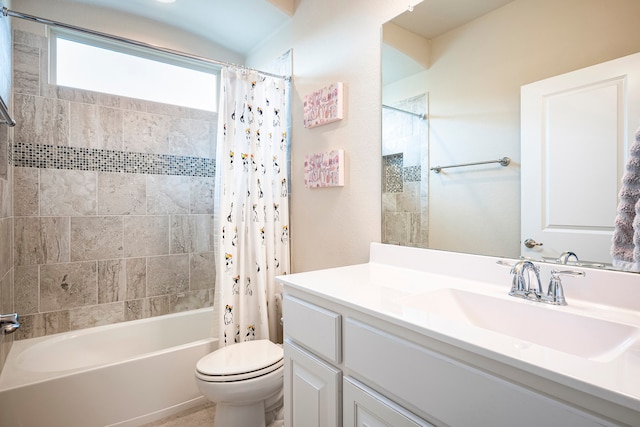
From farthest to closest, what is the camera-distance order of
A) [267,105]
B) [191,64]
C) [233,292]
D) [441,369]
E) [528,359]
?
1. [191,64]
2. [267,105]
3. [233,292]
4. [441,369]
5. [528,359]

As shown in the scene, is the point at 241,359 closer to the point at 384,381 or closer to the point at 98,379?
the point at 98,379

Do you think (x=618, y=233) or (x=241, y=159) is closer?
(x=618, y=233)

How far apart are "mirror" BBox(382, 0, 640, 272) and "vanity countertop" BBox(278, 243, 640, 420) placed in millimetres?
80

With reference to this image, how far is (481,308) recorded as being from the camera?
100 centimetres

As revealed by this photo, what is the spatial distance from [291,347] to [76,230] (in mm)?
1861

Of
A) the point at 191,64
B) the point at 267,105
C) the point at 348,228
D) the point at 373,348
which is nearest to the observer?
the point at 373,348

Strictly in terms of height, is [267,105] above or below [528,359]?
above

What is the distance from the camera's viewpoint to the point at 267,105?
2.09 meters

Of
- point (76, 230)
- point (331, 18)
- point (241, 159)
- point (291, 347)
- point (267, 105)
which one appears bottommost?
point (291, 347)

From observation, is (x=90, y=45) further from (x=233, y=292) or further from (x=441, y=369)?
(x=441, y=369)

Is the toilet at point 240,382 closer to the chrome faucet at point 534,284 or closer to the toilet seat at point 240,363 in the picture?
the toilet seat at point 240,363

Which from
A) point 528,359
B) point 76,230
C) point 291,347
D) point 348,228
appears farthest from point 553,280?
point 76,230

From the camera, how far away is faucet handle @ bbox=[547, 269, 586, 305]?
887 mm

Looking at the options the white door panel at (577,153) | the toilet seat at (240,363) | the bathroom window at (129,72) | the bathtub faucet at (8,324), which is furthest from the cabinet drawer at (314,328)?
the bathroom window at (129,72)
